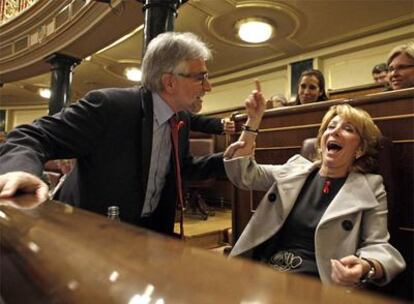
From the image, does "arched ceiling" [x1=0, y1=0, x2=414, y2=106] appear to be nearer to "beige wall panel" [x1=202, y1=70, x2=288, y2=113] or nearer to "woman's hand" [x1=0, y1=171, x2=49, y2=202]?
"beige wall panel" [x1=202, y1=70, x2=288, y2=113]

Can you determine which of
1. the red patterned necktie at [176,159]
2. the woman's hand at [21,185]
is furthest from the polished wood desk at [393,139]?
the woman's hand at [21,185]

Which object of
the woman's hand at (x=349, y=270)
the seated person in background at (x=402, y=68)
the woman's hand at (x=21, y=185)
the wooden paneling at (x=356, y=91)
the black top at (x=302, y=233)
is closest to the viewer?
the woman's hand at (x=21, y=185)

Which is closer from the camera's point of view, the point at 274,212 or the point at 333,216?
the point at 333,216

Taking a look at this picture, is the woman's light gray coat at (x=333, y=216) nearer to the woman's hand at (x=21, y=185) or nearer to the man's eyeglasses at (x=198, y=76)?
the man's eyeglasses at (x=198, y=76)

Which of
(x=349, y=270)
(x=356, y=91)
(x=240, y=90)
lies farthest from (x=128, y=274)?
(x=240, y=90)

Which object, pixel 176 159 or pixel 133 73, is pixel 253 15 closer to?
pixel 133 73

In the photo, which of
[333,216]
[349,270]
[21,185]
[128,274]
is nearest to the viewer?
[128,274]

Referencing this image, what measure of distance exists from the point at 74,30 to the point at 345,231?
16.3ft

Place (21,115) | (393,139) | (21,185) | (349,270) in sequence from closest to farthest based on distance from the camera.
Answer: (21,185) → (349,270) → (393,139) → (21,115)

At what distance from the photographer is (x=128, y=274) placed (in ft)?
0.94

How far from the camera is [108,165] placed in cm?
138

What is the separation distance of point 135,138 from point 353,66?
5.59 meters

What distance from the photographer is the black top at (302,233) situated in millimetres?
1363

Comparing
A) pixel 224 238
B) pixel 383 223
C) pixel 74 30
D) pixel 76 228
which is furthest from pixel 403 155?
pixel 74 30
